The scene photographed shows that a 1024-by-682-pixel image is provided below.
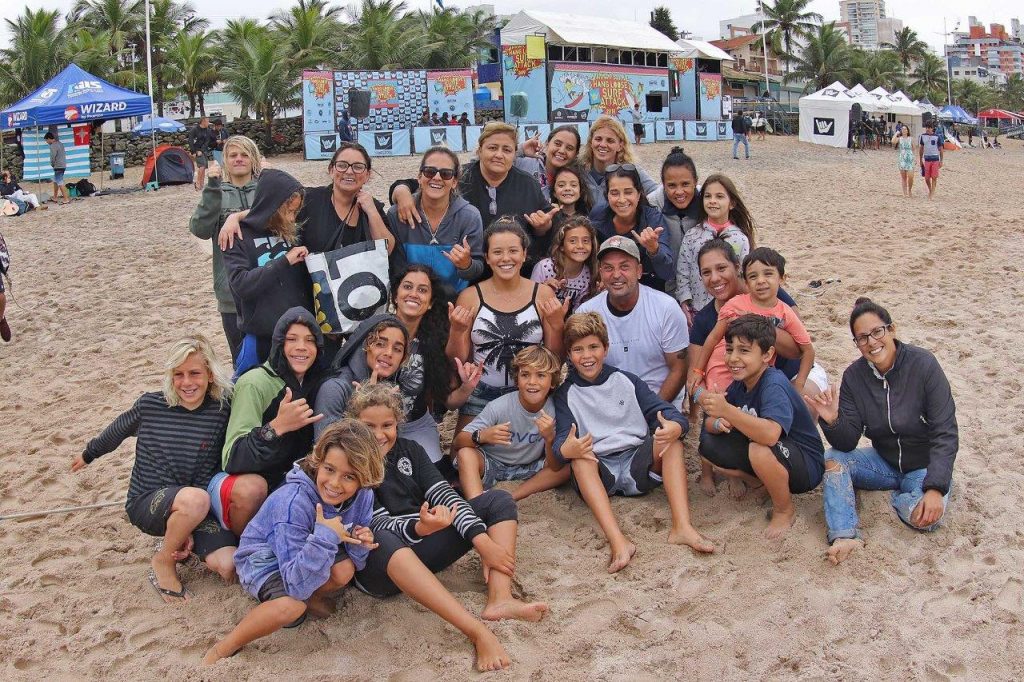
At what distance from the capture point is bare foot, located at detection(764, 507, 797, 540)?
147 inches

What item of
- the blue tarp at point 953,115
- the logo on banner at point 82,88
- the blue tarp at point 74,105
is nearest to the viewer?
the blue tarp at point 74,105

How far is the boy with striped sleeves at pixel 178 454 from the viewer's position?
351 centimetres

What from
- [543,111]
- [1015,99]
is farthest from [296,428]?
[1015,99]

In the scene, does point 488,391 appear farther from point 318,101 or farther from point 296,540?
point 318,101

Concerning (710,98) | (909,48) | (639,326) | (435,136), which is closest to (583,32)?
(710,98)

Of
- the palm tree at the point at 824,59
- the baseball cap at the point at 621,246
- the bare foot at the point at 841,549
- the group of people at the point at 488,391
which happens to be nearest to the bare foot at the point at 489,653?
the group of people at the point at 488,391

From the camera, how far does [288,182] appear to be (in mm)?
4047

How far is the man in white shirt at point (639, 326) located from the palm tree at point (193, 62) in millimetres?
30340

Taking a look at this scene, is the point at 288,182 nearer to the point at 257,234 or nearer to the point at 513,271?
the point at 257,234

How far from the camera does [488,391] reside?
439cm

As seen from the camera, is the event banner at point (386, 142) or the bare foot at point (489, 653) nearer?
the bare foot at point (489, 653)

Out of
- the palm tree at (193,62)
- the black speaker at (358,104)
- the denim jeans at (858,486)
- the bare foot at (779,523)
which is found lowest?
the bare foot at (779,523)

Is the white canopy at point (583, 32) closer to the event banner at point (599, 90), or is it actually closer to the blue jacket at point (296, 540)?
the event banner at point (599, 90)

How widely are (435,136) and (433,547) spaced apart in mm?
21080
